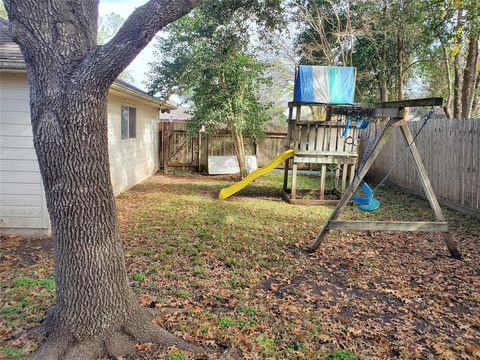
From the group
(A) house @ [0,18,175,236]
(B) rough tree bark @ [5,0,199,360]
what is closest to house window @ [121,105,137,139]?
(A) house @ [0,18,175,236]

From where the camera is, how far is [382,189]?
37.8ft

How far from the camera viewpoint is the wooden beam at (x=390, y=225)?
5.37 metres

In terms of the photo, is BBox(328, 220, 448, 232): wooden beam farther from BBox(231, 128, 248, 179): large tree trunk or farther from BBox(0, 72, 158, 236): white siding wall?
BBox(231, 128, 248, 179): large tree trunk

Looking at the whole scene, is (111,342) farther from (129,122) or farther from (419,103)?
(129,122)

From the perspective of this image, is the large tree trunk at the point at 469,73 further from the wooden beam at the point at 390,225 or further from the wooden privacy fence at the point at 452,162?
the wooden beam at the point at 390,225

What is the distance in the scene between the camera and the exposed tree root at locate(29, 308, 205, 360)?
2.86 meters

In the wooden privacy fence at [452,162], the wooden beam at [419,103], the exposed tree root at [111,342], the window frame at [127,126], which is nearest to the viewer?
the exposed tree root at [111,342]

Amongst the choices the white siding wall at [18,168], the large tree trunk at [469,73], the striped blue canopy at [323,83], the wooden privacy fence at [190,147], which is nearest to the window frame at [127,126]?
the wooden privacy fence at [190,147]

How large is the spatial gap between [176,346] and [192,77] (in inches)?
377

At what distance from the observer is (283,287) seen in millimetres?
4496

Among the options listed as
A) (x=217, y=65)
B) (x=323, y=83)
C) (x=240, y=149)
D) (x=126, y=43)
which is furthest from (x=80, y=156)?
(x=240, y=149)

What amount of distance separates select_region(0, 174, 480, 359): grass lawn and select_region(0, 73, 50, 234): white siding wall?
433 millimetres

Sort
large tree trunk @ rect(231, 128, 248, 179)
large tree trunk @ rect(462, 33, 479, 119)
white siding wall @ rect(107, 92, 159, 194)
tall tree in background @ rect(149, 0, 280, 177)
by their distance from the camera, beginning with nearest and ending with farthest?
white siding wall @ rect(107, 92, 159, 194)
large tree trunk @ rect(462, 33, 479, 119)
tall tree in background @ rect(149, 0, 280, 177)
large tree trunk @ rect(231, 128, 248, 179)

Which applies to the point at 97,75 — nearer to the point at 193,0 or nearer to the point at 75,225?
the point at 193,0
